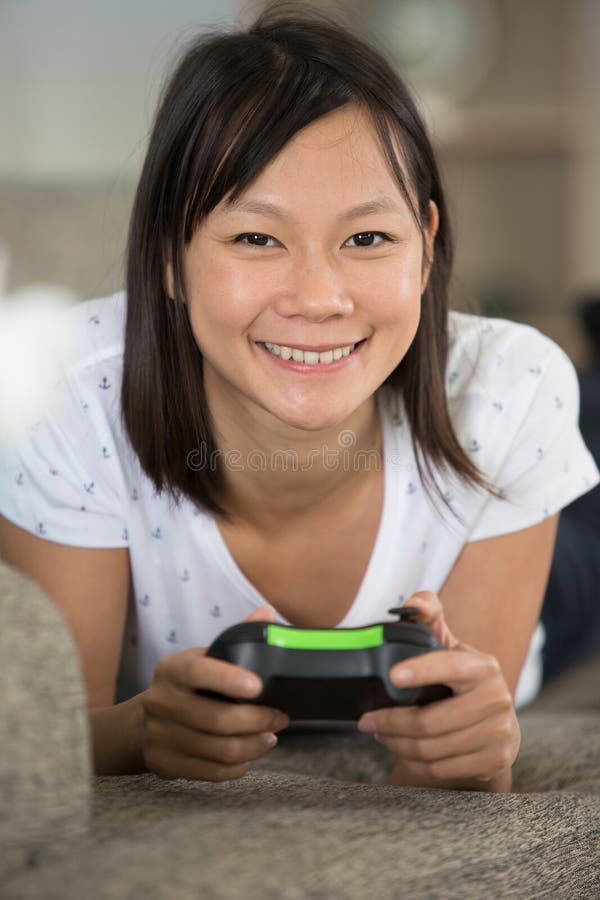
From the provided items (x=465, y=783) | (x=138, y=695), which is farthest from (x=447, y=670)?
(x=138, y=695)

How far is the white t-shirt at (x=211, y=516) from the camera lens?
110cm

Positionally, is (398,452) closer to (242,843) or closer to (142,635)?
(142,635)

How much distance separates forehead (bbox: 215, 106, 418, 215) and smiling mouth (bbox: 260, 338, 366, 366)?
13cm

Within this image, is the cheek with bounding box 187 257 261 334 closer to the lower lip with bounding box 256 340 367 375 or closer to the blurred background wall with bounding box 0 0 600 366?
the lower lip with bounding box 256 340 367 375

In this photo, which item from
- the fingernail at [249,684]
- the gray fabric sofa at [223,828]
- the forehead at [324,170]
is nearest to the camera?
the gray fabric sofa at [223,828]

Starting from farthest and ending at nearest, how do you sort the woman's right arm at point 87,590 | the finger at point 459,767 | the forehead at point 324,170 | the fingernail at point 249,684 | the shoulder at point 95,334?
the shoulder at point 95,334
the woman's right arm at point 87,590
the forehead at point 324,170
the finger at point 459,767
the fingernail at point 249,684

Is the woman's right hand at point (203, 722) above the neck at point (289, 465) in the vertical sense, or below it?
below

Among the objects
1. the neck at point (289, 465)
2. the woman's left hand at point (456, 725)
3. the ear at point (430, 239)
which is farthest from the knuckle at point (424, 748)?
the ear at point (430, 239)

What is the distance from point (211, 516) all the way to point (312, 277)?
307 millimetres

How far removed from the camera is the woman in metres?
0.93

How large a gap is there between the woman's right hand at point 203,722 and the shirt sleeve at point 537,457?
44 cm

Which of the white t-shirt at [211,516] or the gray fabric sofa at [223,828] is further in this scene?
the white t-shirt at [211,516]

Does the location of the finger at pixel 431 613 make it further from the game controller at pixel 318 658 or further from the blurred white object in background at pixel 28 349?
the blurred white object in background at pixel 28 349

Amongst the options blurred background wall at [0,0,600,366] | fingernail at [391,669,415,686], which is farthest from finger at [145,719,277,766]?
blurred background wall at [0,0,600,366]
